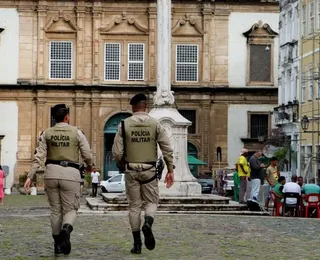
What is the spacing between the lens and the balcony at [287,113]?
5034cm

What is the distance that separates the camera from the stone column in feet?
91.4

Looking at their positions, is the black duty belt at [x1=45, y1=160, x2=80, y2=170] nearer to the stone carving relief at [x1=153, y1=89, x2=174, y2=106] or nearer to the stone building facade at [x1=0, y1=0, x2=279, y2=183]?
the stone carving relief at [x1=153, y1=89, x2=174, y2=106]

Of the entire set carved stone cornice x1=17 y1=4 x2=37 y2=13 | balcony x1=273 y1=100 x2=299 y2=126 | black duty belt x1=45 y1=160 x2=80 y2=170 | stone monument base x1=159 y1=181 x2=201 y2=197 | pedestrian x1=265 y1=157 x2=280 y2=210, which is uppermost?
carved stone cornice x1=17 y1=4 x2=37 y2=13

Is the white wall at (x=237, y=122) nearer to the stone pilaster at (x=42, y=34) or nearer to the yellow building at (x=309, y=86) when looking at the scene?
the stone pilaster at (x=42, y=34)

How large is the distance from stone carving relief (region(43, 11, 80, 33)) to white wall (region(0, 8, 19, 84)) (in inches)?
74.0

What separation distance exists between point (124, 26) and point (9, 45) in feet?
21.2

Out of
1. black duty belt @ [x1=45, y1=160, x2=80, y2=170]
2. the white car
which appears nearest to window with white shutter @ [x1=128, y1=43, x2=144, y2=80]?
the white car

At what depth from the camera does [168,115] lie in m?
27.8

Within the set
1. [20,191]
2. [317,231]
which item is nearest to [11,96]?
[20,191]

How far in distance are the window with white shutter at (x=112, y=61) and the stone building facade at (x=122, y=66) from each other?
2.2 inches

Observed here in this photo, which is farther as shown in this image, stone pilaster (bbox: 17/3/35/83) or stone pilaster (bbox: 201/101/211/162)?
stone pilaster (bbox: 201/101/211/162)

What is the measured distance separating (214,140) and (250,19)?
7.12 m

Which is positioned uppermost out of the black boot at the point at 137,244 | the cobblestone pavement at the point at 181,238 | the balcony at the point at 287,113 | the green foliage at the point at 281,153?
the balcony at the point at 287,113

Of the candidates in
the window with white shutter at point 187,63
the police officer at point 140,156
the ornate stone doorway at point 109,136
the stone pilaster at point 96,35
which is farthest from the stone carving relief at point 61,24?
the police officer at point 140,156
